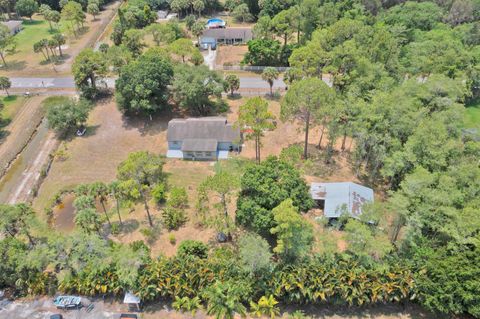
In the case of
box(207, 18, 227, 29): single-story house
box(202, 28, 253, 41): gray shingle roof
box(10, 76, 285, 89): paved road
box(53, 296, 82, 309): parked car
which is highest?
box(207, 18, 227, 29): single-story house

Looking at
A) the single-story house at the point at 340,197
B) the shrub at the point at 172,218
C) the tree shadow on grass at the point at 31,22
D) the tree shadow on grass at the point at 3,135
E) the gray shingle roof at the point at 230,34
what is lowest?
the shrub at the point at 172,218

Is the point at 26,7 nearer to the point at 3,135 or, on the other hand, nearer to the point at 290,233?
the point at 3,135

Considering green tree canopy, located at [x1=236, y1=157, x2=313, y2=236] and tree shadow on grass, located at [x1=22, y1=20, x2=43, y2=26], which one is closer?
green tree canopy, located at [x1=236, y1=157, x2=313, y2=236]

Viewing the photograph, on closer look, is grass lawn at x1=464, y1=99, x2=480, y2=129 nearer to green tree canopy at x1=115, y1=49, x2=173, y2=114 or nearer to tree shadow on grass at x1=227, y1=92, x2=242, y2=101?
tree shadow on grass at x1=227, y1=92, x2=242, y2=101

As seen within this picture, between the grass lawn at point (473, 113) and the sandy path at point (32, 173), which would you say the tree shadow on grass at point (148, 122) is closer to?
the sandy path at point (32, 173)

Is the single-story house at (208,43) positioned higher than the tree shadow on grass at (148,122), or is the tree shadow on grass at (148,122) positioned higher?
the single-story house at (208,43)

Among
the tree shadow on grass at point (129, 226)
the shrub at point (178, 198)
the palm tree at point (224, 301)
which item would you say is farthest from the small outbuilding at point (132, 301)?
the shrub at point (178, 198)

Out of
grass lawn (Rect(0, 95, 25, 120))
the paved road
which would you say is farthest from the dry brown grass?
grass lawn (Rect(0, 95, 25, 120))
